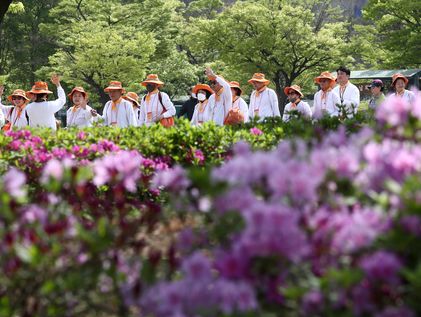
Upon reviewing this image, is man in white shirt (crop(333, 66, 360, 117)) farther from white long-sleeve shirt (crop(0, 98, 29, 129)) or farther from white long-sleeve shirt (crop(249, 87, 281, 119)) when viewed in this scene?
white long-sleeve shirt (crop(0, 98, 29, 129))

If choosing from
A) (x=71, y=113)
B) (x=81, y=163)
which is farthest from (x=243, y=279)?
(x=71, y=113)

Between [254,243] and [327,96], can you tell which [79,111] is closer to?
[327,96]

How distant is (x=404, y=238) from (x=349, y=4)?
7806 cm

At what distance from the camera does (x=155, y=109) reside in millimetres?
10570

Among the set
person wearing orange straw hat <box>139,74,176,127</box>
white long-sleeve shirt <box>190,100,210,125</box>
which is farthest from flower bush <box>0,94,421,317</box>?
person wearing orange straw hat <box>139,74,176,127</box>

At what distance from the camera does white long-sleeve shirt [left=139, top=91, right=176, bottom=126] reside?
34.5 ft

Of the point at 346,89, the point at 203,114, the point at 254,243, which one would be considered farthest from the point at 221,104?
the point at 254,243

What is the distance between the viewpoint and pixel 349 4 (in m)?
76.2

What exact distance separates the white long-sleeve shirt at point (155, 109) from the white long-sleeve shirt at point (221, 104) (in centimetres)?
82

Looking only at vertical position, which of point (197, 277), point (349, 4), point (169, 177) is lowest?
point (197, 277)

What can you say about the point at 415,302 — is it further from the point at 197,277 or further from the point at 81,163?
the point at 81,163

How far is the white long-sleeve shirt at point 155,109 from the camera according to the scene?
1051cm

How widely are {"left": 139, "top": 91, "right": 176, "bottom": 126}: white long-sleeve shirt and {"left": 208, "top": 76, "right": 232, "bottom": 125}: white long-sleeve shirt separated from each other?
82 centimetres

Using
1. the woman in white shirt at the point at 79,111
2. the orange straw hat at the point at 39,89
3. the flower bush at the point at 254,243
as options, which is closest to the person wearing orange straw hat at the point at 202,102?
the woman in white shirt at the point at 79,111
